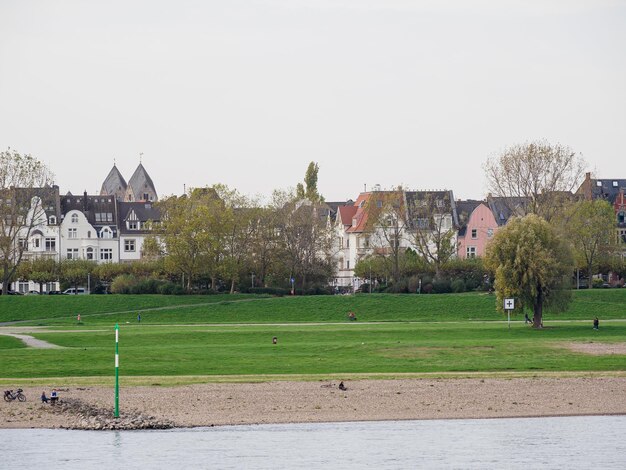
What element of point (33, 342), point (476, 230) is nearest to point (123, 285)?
point (476, 230)

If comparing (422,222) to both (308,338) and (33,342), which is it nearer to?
(308,338)

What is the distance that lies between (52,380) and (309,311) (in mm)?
58074

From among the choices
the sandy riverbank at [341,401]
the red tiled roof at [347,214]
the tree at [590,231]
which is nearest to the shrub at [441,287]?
the tree at [590,231]

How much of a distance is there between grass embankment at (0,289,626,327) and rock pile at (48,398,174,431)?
5616 cm

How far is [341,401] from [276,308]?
64.3 meters

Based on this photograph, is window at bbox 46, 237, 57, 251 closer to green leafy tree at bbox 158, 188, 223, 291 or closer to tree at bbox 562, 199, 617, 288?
green leafy tree at bbox 158, 188, 223, 291

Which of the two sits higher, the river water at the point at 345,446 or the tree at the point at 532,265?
the tree at the point at 532,265

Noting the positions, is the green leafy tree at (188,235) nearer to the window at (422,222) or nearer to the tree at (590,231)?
the window at (422,222)

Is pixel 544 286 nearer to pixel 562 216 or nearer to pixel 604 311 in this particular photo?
pixel 604 311

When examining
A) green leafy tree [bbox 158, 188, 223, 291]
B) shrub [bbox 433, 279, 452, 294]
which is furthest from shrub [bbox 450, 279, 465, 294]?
green leafy tree [bbox 158, 188, 223, 291]

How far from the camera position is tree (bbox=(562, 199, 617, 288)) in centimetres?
13388

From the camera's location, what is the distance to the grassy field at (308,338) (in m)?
62.4

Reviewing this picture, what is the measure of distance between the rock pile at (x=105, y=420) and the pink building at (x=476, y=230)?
383 feet

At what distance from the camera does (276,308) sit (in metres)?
116
